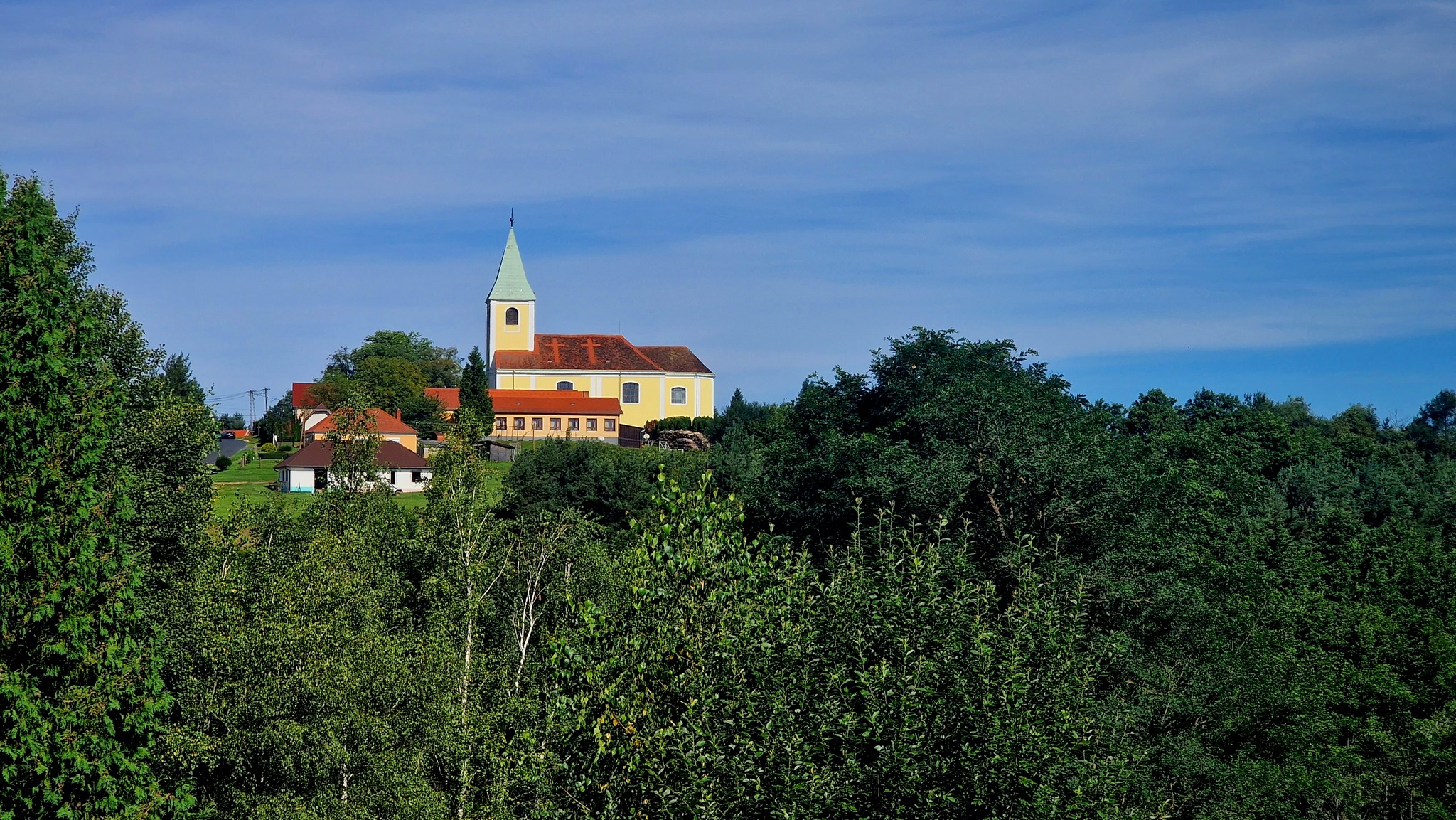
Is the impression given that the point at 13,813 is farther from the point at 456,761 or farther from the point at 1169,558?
the point at 1169,558

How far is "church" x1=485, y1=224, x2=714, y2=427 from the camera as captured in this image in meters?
131

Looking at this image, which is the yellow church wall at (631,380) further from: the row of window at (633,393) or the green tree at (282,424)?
the green tree at (282,424)

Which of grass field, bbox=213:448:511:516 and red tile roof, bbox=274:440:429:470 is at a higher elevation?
red tile roof, bbox=274:440:429:470

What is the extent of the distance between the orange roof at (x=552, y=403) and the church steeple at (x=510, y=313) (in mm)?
13559

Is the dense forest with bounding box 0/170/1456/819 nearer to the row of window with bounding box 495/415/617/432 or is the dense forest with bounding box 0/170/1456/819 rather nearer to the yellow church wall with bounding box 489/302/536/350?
the row of window with bounding box 495/415/617/432

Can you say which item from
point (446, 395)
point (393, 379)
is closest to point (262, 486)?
point (393, 379)

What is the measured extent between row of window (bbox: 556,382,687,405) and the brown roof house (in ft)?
136

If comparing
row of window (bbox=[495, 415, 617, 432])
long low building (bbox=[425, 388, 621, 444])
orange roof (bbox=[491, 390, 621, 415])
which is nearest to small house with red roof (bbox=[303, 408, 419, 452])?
long low building (bbox=[425, 388, 621, 444])

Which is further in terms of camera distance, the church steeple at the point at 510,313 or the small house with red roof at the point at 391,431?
the church steeple at the point at 510,313

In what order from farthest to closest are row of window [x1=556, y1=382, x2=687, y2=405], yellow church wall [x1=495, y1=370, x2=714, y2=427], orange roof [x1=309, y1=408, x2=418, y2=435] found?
row of window [x1=556, y1=382, x2=687, y2=405] < yellow church wall [x1=495, y1=370, x2=714, y2=427] < orange roof [x1=309, y1=408, x2=418, y2=435]

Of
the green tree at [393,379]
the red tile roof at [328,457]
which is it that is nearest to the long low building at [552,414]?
the green tree at [393,379]

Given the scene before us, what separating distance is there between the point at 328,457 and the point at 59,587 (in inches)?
2279

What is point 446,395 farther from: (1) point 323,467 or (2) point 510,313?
(1) point 323,467

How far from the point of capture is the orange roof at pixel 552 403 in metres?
117
